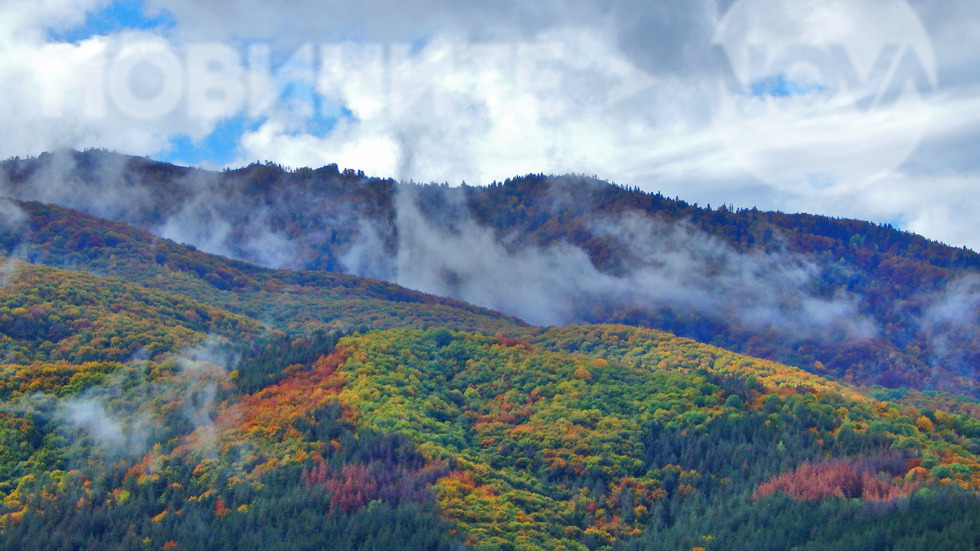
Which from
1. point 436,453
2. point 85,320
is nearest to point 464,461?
point 436,453

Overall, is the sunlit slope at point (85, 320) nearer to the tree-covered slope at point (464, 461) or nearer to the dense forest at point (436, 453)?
the dense forest at point (436, 453)

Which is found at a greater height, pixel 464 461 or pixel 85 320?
pixel 85 320

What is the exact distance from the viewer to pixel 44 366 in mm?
131000

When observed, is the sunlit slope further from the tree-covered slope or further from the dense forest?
the tree-covered slope

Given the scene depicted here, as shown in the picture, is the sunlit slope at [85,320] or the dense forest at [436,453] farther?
the sunlit slope at [85,320]

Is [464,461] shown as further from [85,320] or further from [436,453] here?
[85,320]

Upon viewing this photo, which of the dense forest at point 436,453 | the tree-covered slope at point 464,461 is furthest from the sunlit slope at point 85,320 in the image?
the tree-covered slope at point 464,461

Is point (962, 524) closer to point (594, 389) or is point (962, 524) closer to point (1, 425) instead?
point (594, 389)

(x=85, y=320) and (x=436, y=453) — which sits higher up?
(x=85, y=320)

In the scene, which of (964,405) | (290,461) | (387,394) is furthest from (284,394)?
(964,405)

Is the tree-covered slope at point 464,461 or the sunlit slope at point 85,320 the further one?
the sunlit slope at point 85,320

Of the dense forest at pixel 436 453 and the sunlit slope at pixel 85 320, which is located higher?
the sunlit slope at pixel 85 320

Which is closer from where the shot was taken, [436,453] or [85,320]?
[436,453]

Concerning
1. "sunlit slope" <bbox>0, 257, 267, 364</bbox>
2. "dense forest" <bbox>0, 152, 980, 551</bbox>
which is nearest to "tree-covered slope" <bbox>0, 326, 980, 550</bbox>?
"dense forest" <bbox>0, 152, 980, 551</bbox>
